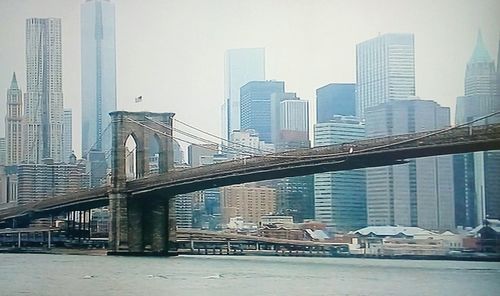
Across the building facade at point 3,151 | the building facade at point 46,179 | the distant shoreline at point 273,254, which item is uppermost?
the building facade at point 3,151

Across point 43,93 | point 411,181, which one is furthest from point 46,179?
point 411,181

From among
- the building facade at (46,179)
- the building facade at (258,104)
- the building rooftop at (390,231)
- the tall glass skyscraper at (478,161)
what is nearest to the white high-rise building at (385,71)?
the tall glass skyscraper at (478,161)

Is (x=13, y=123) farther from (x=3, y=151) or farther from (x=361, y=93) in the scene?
(x=361, y=93)

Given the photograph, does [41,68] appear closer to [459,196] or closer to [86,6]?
[86,6]

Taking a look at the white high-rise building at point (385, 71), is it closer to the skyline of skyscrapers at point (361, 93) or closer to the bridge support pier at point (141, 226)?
the skyline of skyscrapers at point (361, 93)

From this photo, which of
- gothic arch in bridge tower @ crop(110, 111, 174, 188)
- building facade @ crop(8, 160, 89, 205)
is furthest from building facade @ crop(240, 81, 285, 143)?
building facade @ crop(8, 160, 89, 205)

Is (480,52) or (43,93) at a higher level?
(480,52)

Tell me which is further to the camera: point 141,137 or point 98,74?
point 141,137
